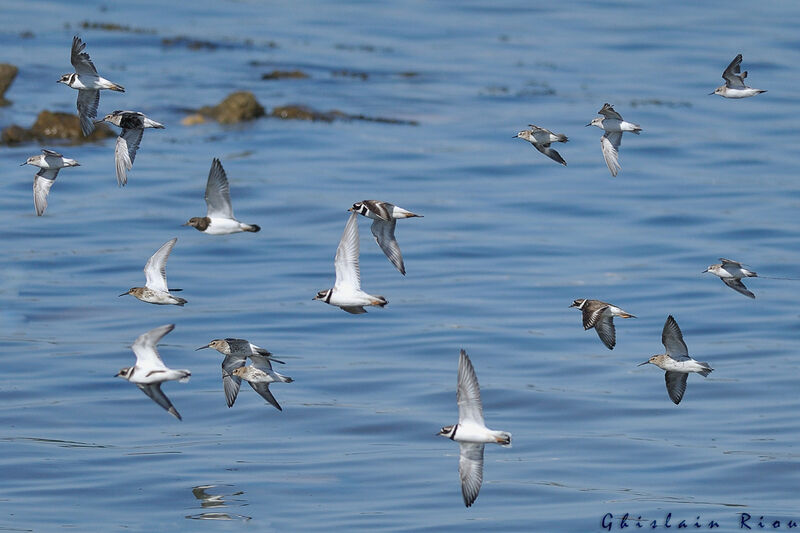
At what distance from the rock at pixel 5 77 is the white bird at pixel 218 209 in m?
51.4

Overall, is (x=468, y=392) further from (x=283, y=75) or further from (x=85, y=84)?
(x=283, y=75)

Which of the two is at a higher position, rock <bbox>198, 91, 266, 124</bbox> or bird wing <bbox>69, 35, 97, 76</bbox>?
bird wing <bbox>69, 35, 97, 76</bbox>

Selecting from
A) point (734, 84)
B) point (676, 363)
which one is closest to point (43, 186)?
point (676, 363)

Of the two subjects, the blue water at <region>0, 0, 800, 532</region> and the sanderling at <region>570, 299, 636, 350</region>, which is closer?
the sanderling at <region>570, 299, 636, 350</region>

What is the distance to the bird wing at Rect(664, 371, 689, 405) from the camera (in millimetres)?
22875

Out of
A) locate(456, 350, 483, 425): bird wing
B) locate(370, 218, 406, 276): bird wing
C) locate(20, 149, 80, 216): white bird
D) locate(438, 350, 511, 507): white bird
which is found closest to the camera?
locate(456, 350, 483, 425): bird wing

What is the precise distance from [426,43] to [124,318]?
1853 inches

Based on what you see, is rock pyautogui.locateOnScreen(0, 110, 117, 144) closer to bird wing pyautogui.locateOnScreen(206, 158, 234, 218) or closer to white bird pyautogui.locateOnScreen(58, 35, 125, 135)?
white bird pyautogui.locateOnScreen(58, 35, 125, 135)

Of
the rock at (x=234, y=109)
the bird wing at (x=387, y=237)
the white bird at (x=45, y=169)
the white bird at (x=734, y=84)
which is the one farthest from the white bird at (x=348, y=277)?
the rock at (x=234, y=109)

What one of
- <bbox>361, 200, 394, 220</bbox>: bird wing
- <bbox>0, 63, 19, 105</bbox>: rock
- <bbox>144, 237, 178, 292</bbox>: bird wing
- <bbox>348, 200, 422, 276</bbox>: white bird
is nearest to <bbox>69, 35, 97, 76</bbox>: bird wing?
<bbox>144, 237, 178, 292</bbox>: bird wing

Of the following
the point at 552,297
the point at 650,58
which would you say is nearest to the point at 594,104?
the point at 650,58

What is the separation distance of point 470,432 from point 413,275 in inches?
1449

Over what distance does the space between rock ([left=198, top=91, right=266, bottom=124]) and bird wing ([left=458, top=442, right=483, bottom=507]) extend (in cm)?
5077

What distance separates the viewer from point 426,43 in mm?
94375
